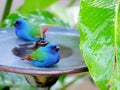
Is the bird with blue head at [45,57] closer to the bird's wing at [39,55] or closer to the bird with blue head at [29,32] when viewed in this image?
the bird's wing at [39,55]

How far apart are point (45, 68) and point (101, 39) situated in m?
0.13

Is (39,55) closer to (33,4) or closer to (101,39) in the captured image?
(101,39)

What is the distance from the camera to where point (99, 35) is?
2.39ft

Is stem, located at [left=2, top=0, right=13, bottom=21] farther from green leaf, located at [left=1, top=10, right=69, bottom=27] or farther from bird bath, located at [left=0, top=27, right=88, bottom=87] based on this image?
bird bath, located at [left=0, top=27, right=88, bottom=87]

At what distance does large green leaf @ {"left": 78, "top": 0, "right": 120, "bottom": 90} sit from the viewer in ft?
2.25

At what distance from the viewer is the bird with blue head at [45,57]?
766 millimetres

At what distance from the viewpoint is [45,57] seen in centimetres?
78

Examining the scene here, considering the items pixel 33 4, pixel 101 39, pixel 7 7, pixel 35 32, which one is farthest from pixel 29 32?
pixel 33 4

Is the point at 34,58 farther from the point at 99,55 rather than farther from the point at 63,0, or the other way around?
the point at 63,0

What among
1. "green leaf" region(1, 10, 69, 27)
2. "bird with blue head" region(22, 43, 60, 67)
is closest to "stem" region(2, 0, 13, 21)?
"green leaf" region(1, 10, 69, 27)

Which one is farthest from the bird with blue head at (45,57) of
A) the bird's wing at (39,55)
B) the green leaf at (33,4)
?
the green leaf at (33,4)

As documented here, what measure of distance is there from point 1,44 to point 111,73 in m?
0.31

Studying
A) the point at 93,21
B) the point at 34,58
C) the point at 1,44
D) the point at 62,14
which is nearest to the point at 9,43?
the point at 1,44

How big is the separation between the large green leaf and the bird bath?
6cm
